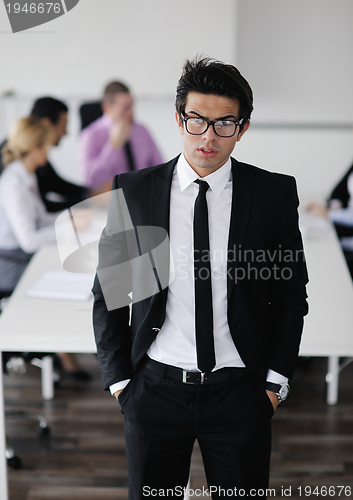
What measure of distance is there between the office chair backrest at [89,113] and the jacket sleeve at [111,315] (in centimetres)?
257

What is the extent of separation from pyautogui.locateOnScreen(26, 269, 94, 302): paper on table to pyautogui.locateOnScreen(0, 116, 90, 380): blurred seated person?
443 mm

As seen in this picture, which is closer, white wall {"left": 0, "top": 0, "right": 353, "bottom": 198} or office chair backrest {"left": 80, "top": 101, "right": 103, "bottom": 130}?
white wall {"left": 0, "top": 0, "right": 353, "bottom": 198}

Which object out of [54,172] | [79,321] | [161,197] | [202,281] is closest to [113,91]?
[54,172]

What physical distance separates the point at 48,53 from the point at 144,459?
366cm

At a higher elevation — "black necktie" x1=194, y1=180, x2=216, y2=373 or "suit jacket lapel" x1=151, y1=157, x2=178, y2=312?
"suit jacket lapel" x1=151, y1=157, x2=178, y2=312

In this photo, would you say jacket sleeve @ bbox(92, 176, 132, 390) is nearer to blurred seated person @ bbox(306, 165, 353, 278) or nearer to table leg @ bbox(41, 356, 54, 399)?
table leg @ bbox(41, 356, 54, 399)

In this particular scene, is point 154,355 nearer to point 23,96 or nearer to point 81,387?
point 81,387

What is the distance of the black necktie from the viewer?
135 cm

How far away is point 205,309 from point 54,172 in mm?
2180

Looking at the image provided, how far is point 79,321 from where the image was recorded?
1.92 m

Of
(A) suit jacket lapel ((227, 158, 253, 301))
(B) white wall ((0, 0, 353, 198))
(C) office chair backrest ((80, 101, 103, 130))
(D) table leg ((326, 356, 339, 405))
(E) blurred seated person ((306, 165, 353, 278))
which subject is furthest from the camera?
(C) office chair backrest ((80, 101, 103, 130))

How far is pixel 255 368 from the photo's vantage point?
1403mm

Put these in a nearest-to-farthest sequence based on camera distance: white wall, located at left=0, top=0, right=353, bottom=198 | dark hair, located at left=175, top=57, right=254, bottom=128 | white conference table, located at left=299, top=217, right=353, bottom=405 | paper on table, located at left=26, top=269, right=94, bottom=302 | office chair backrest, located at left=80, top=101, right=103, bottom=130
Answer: dark hair, located at left=175, top=57, right=254, bottom=128 < white conference table, located at left=299, top=217, right=353, bottom=405 < paper on table, located at left=26, top=269, right=94, bottom=302 < white wall, located at left=0, top=0, right=353, bottom=198 < office chair backrest, located at left=80, top=101, right=103, bottom=130

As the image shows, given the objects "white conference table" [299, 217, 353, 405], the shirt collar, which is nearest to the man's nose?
the shirt collar
